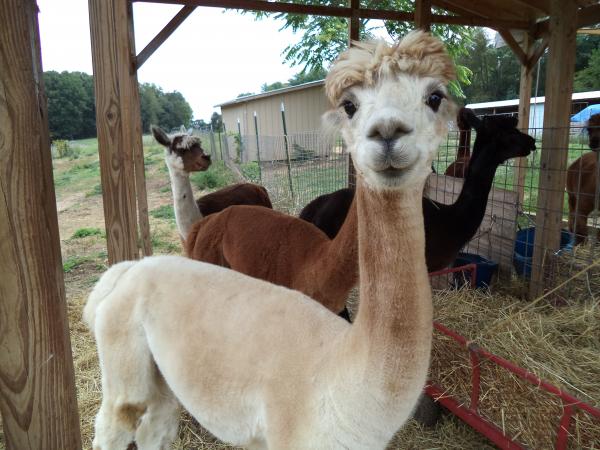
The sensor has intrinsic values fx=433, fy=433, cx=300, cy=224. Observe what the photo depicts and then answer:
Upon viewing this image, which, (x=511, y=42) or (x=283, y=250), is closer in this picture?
(x=283, y=250)

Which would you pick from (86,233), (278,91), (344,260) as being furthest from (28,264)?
(278,91)

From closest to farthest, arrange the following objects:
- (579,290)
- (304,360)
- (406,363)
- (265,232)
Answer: (406,363) → (304,360) → (265,232) → (579,290)

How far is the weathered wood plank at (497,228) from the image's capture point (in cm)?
449

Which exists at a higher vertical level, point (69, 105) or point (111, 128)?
point (69, 105)

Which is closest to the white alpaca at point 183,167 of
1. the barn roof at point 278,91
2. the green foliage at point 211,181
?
the green foliage at point 211,181

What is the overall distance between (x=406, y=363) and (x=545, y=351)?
1.83 m

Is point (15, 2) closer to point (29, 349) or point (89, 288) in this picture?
point (29, 349)

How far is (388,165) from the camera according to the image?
43.4 inches

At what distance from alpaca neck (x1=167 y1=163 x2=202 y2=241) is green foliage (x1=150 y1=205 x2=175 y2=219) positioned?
17.9ft

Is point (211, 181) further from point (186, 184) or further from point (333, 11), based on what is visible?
point (333, 11)

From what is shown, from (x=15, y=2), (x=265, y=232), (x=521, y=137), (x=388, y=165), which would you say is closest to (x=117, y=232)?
(x=265, y=232)

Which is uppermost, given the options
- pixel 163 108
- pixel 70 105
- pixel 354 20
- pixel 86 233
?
pixel 163 108

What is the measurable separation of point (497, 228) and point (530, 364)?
8.31 feet

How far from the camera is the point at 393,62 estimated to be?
1185mm
